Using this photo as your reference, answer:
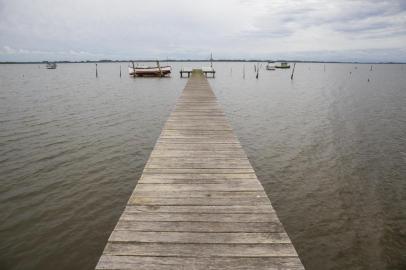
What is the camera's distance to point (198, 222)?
3.75 meters

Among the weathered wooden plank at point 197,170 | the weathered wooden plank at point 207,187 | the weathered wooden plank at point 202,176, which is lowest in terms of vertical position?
the weathered wooden plank at point 207,187

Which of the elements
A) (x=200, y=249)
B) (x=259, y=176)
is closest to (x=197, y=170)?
(x=200, y=249)

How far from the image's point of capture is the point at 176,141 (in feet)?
25.4

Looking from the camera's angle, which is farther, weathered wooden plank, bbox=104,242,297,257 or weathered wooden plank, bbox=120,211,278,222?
weathered wooden plank, bbox=120,211,278,222

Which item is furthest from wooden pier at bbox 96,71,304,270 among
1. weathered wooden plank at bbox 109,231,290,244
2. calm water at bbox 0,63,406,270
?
calm water at bbox 0,63,406,270

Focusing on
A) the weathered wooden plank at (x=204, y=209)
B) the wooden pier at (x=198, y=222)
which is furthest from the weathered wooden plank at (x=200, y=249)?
the weathered wooden plank at (x=204, y=209)

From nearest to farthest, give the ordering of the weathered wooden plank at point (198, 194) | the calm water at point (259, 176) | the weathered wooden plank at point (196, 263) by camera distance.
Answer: the weathered wooden plank at point (196, 263) < the weathered wooden plank at point (198, 194) < the calm water at point (259, 176)

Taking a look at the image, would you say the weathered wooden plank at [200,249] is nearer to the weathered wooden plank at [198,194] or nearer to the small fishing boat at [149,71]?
the weathered wooden plank at [198,194]

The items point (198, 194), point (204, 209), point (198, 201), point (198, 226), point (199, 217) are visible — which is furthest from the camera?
point (198, 194)

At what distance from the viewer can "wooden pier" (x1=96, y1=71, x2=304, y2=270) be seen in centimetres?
300

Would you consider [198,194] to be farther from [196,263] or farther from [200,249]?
[196,263]

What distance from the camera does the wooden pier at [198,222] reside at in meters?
3.00

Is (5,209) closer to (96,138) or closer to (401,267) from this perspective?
(96,138)

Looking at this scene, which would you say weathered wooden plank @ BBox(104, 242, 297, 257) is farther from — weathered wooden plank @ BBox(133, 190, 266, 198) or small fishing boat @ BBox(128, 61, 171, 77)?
small fishing boat @ BBox(128, 61, 171, 77)
